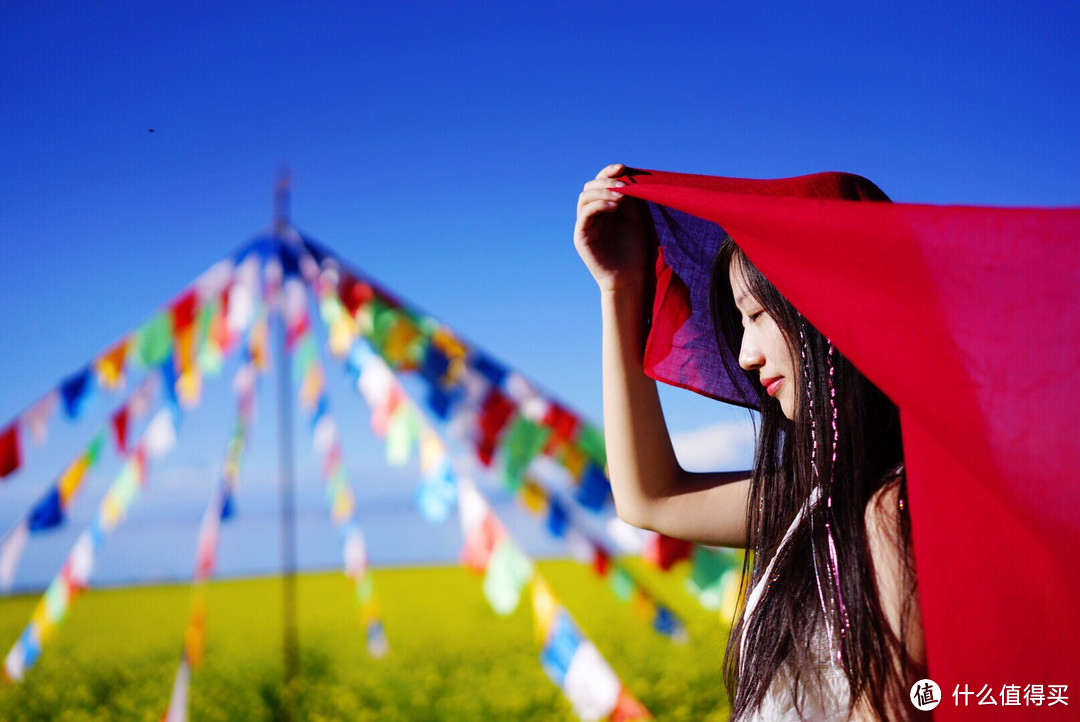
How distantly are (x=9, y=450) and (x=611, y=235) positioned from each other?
8.39ft

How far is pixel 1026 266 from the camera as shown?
2.93ft

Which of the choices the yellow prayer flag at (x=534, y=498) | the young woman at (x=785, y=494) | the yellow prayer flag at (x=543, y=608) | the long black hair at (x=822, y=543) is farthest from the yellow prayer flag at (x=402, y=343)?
the long black hair at (x=822, y=543)

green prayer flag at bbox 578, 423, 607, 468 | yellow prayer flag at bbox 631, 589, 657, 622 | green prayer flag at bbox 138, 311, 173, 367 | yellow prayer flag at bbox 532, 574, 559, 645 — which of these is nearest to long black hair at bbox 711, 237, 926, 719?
yellow prayer flag at bbox 532, 574, 559, 645

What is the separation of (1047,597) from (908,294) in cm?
35

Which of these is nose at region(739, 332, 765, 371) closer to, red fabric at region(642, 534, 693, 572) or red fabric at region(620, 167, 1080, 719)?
red fabric at region(620, 167, 1080, 719)

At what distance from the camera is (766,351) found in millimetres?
1223

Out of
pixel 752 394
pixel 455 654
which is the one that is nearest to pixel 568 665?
pixel 752 394

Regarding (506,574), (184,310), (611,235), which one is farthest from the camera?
(184,310)

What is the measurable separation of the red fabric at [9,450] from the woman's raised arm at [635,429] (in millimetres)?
2492

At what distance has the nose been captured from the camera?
1232 millimetres

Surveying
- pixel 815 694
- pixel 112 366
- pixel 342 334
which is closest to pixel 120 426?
pixel 112 366

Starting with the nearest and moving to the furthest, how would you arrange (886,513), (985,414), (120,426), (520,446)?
1. (985,414)
2. (886,513)
3. (520,446)
4. (120,426)

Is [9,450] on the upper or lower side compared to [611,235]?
upper

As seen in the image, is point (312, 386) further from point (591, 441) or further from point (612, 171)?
point (612, 171)
